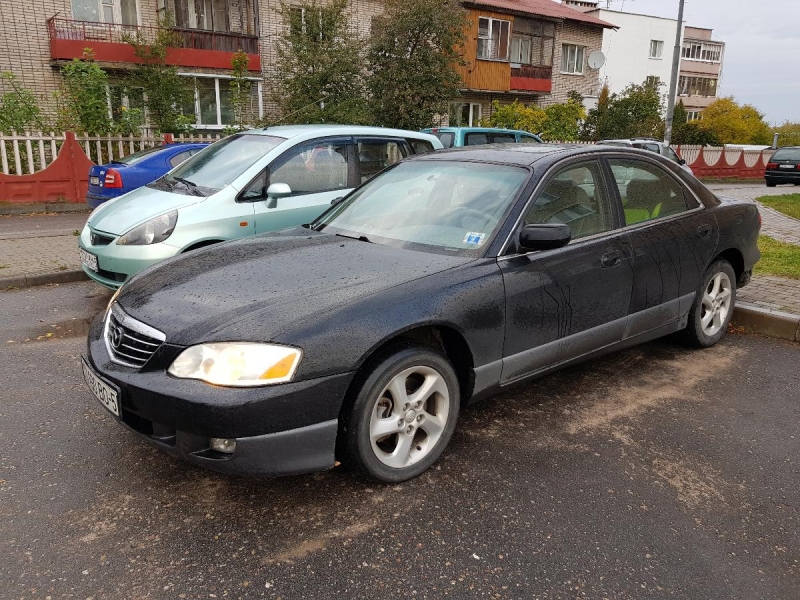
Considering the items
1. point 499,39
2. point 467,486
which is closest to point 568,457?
point 467,486

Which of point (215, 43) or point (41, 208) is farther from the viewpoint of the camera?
point (215, 43)

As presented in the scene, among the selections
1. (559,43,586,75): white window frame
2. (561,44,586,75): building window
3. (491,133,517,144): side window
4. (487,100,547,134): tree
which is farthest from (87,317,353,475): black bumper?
(561,44,586,75): building window

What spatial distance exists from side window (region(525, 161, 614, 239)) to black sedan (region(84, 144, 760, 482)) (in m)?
0.01

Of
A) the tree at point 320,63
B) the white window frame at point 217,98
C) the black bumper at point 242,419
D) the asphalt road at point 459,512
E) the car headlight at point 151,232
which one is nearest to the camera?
the asphalt road at point 459,512

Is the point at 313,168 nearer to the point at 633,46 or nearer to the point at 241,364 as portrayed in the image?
the point at 241,364

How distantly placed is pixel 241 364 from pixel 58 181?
13.1 metres

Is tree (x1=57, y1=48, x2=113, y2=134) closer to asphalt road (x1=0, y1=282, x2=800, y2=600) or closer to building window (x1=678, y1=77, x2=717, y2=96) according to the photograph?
asphalt road (x1=0, y1=282, x2=800, y2=600)

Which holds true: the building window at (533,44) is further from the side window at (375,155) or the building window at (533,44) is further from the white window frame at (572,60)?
the side window at (375,155)

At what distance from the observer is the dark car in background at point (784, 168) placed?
2480 centimetres

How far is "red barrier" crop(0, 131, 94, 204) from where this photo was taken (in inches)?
520

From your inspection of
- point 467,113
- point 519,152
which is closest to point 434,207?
point 519,152

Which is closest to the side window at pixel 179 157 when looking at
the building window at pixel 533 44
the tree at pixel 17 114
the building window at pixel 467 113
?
the tree at pixel 17 114

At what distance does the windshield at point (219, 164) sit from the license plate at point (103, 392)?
3.09 m

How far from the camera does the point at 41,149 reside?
13695mm
